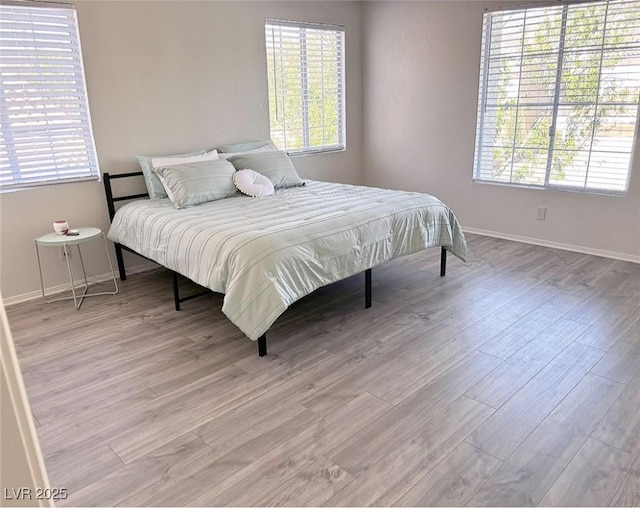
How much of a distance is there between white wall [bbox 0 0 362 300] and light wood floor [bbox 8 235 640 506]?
60cm

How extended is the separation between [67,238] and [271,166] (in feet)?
5.45

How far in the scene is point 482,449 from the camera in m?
1.91

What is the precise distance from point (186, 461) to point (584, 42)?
429 cm

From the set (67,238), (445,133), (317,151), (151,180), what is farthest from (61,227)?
(445,133)

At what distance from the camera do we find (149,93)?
3.90 m

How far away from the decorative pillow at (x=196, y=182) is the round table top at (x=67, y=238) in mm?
610

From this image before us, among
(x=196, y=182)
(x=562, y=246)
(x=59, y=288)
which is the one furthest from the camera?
(x=562, y=246)

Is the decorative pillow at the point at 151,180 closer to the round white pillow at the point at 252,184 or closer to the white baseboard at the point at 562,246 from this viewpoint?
the round white pillow at the point at 252,184

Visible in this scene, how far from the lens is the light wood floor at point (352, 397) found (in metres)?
1.76

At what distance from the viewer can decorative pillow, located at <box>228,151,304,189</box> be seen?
13.2ft

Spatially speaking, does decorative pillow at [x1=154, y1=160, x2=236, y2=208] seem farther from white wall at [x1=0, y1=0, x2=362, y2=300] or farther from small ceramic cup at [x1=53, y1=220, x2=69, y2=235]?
small ceramic cup at [x1=53, y1=220, x2=69, y2=235]

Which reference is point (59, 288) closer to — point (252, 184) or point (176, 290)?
point (176, 290)

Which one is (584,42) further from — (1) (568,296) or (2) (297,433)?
(2) (297,433)

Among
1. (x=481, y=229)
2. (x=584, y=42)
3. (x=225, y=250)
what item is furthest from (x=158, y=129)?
(x=584, y=42)
